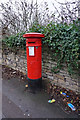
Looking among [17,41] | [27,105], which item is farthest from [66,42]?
[17,41]

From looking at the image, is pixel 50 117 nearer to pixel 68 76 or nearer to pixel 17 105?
pixel 17 105

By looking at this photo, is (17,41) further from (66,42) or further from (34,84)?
(66,42)

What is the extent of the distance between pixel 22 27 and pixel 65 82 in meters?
5.15

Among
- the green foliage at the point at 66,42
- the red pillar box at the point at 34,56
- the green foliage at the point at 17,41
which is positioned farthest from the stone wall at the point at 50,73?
the red pillar box at the point at 34,56

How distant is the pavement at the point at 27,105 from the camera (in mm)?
1838

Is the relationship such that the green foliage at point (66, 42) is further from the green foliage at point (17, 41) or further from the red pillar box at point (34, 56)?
the green foliage at point (17, 41)

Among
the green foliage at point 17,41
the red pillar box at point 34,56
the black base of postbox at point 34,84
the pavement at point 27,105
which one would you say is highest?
the green foliage at point 17,41

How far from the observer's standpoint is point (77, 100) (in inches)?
86.4

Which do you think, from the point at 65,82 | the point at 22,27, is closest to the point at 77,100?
the point at 65,82

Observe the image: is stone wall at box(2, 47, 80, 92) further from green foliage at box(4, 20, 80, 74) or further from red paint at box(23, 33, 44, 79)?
red paint at box(23, 33, 44, 79)

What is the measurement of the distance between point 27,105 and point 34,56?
1273 mm

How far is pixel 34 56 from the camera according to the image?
7.75 feet

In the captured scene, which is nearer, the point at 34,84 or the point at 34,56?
the point at 34,56

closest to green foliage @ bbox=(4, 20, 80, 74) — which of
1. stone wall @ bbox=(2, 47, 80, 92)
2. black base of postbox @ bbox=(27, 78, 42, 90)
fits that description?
stone wall @ bbox=(2, 47, 80, 92)
